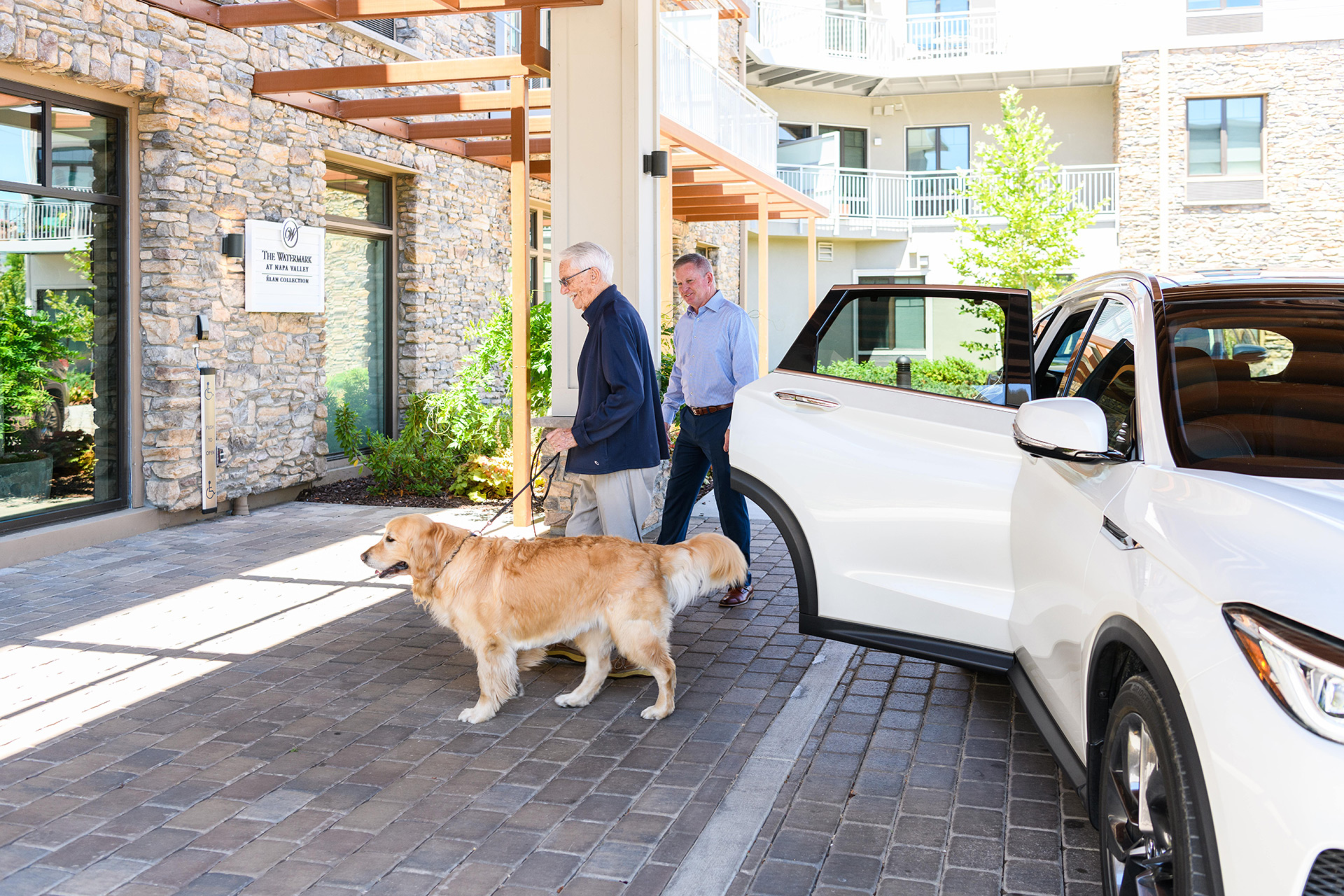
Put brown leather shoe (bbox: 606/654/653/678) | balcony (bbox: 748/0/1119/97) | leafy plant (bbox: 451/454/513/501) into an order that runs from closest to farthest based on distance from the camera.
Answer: brown leather shoe (bbox: 606/654/653/678) → leafy plant (bbox: 451/454/513/501) → balcony (bbox: 748/0/1119/97)

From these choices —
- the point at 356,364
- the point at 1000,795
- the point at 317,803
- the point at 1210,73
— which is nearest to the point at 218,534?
the point at 356,364

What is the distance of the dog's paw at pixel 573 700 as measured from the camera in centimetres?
480

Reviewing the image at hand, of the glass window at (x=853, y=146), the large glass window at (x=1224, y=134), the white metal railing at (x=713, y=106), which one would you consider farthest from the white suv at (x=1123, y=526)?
the glass window at (x=853, y=146)

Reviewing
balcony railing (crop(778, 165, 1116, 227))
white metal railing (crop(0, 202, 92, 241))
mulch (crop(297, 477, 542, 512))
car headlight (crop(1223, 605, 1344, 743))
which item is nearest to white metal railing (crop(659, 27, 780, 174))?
mulch (crop(297, 477, 542, 512))

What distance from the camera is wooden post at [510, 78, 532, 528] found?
8.91m

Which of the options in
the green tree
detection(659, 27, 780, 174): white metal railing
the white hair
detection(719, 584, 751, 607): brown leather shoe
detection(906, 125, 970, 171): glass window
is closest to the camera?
the white hair

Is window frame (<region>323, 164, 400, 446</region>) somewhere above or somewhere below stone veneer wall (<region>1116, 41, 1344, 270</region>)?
below

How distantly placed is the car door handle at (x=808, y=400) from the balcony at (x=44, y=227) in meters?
6.27

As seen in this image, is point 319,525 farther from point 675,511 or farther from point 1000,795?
point 1000,795

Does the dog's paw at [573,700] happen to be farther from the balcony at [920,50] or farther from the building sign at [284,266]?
the balcony at [920,50]

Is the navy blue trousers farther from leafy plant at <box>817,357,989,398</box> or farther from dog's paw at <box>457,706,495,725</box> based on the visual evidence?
dog's paw at <box>457,706,495,725</box>

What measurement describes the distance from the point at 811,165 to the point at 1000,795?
2481cm

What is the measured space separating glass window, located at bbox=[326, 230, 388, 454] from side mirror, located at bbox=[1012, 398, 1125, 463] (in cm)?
944

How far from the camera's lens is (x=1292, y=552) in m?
2.07
